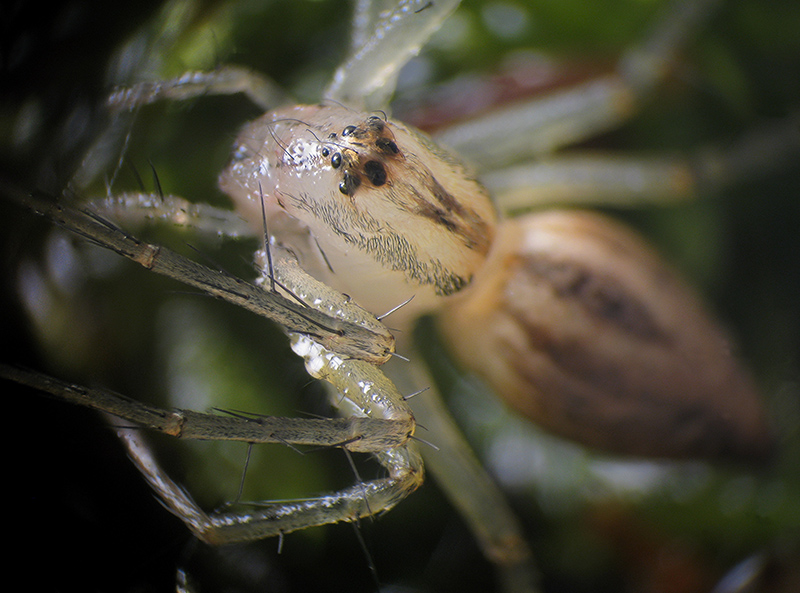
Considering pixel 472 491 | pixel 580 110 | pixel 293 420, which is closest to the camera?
pixel 293 420

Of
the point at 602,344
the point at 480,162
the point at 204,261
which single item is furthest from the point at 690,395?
the point at 204,261

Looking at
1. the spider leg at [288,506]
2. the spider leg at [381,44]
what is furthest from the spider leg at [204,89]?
the spider leg at [288,506]

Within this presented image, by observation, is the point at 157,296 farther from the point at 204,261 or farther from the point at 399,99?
the point at 399,99

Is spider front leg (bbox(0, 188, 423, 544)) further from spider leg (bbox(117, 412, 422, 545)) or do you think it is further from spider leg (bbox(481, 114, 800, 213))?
spider leg (bbox(481, 114, 800, 213))

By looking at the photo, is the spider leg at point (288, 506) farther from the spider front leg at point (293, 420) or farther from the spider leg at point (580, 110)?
the spider leg at point (580, 110)

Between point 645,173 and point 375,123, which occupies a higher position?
point 375,123

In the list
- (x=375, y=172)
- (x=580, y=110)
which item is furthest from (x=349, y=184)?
(x=580, y=110)

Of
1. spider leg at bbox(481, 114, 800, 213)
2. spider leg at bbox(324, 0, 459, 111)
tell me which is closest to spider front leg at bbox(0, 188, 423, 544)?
spider leg at bbox(324, 0, 459, 111)

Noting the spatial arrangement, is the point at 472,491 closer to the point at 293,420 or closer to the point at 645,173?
the point at 293,420
